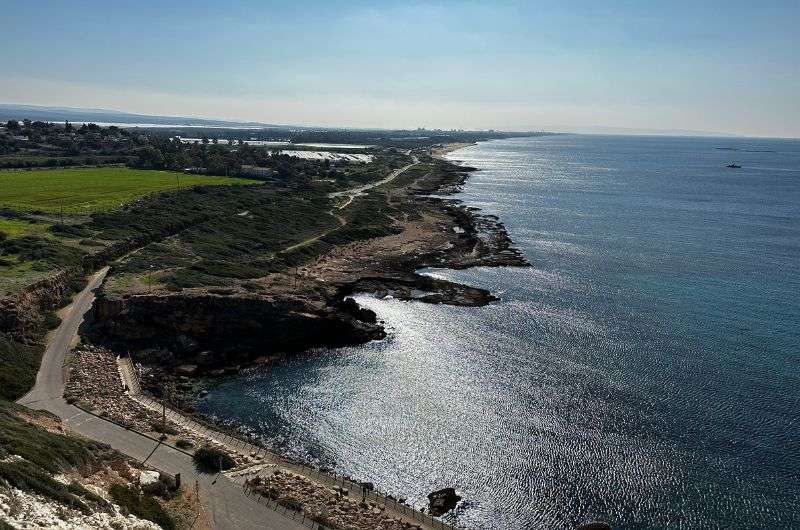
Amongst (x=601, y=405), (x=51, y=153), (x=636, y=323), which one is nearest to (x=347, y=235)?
(x=636, y=323)

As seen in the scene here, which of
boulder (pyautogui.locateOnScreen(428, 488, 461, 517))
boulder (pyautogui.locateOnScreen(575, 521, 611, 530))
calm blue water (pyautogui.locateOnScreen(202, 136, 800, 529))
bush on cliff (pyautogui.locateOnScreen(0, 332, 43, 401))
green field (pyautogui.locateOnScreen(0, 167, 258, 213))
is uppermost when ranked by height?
green field (pyautogui.locateOnScreen(0, 167, 258, 213))

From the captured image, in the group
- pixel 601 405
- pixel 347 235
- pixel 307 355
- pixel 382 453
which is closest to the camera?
pixel 382 453

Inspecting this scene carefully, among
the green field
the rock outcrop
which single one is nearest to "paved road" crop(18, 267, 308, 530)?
the rock outcrop

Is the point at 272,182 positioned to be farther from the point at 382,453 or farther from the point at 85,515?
the point at 85,515

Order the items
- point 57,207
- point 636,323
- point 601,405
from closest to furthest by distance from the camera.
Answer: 1. point 601,405
2. point 636,323
3. point 57,207

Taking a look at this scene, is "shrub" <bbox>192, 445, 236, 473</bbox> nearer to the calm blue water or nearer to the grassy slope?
the grassy slope

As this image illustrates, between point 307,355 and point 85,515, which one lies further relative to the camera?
point 307,355

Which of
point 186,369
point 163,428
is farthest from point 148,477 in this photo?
point 186,369
